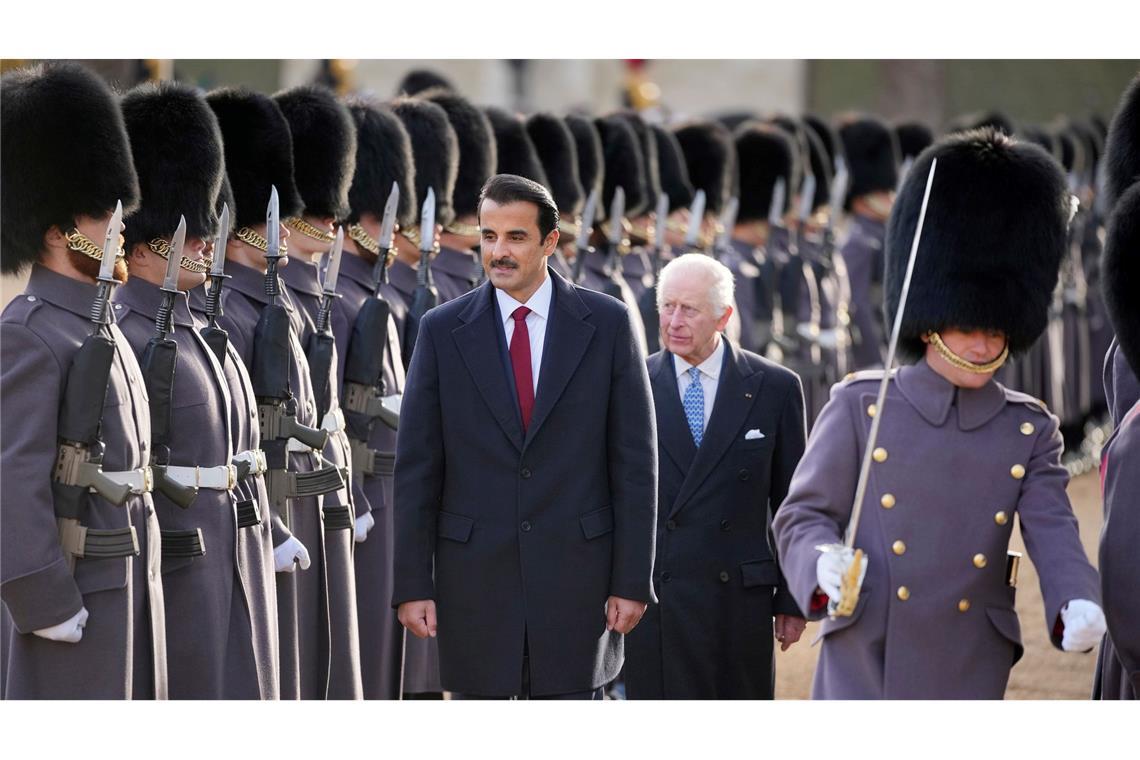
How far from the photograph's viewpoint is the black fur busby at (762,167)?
1068cm

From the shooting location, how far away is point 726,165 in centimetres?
1032

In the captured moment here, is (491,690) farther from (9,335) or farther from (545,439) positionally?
(9,335)

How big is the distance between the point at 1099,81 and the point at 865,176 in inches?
589

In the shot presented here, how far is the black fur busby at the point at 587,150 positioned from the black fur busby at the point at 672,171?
898 mm

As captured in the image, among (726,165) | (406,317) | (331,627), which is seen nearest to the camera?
(331,627)

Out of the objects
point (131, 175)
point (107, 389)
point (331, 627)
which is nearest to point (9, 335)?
point (107, 389)

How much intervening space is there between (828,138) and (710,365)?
7997 millimetres

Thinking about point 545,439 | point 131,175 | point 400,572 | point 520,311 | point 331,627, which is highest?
point 131,175

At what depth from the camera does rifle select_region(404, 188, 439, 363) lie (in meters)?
5.89

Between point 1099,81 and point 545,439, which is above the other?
point 1099,81

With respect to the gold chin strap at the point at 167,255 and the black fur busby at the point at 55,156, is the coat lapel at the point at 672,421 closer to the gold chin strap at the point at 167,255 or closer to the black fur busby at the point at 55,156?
the gold chin strap at the point at 167,255

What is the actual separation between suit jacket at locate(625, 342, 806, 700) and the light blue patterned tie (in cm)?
5

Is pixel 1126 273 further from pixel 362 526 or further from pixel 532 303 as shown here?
pixel 362 526

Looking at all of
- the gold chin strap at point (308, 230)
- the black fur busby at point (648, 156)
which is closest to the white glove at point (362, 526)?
the gold chin strap at point (308, 230)
